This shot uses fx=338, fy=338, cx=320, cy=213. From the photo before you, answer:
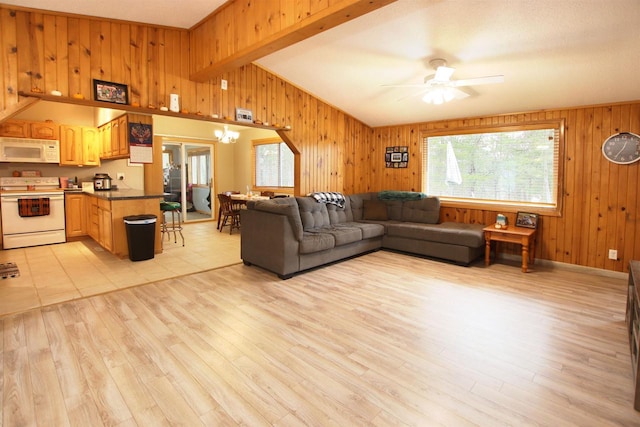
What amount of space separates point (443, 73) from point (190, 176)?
697cm

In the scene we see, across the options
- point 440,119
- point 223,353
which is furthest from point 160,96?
point 440,119

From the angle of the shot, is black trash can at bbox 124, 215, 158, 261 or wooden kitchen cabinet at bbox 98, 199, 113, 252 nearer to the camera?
black trash can at bbox 124, 215, 158, 261

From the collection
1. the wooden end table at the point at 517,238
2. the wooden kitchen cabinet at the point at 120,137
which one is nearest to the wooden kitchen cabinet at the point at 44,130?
the wooden kitchen cabinet at the point at 120,137

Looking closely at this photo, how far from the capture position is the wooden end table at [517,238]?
14.3 feet

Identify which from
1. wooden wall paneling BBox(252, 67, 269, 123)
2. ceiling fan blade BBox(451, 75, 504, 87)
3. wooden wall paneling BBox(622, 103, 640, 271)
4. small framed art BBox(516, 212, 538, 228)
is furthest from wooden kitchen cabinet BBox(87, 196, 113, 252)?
wooden wall paneling BBox(622, 103, 640, 271)

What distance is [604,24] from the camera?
9.05 ft

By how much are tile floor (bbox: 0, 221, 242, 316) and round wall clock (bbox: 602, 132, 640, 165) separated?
505 centimetres

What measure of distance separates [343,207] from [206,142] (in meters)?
4.65

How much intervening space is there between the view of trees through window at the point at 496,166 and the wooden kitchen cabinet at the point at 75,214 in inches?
245

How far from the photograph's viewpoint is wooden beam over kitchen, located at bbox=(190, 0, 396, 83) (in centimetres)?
238

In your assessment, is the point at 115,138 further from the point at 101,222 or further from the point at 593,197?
the point at 593,197

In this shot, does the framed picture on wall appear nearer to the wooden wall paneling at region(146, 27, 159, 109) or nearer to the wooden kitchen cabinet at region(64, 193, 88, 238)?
the wooden wall paneling at region(146, 27, 159, 109)

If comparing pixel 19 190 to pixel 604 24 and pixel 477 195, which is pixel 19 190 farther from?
pixel 604 24

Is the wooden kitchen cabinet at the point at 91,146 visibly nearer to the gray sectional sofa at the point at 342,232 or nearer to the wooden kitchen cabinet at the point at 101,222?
the wooden kitchen cabinet at the point at 101,222
